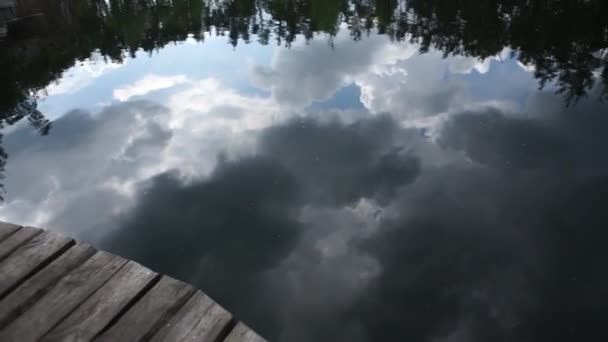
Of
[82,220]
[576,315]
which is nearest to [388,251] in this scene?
[576,315]

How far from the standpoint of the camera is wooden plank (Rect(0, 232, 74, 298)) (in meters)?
3.46

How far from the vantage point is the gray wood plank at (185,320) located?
9.83ft

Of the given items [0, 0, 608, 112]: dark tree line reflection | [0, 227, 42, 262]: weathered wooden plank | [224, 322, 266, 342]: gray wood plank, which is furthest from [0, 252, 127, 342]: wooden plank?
[0, 0, 608, 112]: dark tree line reflection

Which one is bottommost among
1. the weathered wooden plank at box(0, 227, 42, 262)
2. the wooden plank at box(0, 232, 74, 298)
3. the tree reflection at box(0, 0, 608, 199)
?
the tree reflection at box(0, 0, 608, 199)

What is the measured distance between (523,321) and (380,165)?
3.99m

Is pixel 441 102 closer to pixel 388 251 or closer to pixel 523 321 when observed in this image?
pixel 388 251

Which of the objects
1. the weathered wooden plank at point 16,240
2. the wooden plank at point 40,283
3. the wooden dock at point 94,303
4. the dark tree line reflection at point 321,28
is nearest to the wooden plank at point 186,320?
the wooden dock at point 94,303

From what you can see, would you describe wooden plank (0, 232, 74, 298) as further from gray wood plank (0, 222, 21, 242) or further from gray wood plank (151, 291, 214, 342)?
gray wood plank (151, 291, 214, 342)

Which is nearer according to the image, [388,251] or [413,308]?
[413,308]

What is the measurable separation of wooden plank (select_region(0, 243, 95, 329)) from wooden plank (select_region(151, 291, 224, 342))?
1155 mm

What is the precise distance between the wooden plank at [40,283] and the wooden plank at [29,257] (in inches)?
2.9

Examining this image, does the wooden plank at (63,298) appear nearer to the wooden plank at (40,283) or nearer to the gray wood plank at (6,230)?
the wooden plank at (40,283)

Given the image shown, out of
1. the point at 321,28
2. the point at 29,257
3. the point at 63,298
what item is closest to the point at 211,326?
the point at 63,298

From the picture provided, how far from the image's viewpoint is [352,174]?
8102 mm
